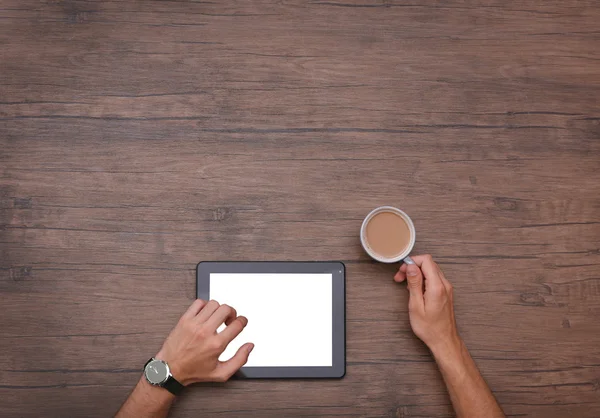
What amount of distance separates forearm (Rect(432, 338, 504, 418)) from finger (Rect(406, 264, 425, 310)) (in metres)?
0.11

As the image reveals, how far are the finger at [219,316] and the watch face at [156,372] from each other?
138 millimetres

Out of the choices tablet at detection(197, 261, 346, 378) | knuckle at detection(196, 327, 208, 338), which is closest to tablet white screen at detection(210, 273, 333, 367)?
tablet at detection(197, 261, 346, 378)

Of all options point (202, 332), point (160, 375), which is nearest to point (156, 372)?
point (160, 375)

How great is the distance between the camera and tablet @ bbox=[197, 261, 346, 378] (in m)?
1.32

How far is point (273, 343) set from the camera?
1.32 m

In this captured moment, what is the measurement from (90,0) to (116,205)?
1.68ft

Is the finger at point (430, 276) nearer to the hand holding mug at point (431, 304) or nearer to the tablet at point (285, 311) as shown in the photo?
the hand holding mug at point (431, 304)

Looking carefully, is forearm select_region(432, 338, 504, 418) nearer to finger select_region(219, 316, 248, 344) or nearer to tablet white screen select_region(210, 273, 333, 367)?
tablet white screen select_region(210, 273, 333, 367)

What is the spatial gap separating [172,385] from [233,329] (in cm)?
19

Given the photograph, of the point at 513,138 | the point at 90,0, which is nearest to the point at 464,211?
the point at 513,138

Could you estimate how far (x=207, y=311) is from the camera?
1.25 metres

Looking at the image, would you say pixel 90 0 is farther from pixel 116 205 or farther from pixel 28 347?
pixel 28 347

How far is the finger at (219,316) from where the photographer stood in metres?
1.23

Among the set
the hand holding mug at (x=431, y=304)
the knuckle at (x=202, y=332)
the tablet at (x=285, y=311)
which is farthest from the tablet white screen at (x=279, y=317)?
the hand holding mug at (x=431, y=304)
